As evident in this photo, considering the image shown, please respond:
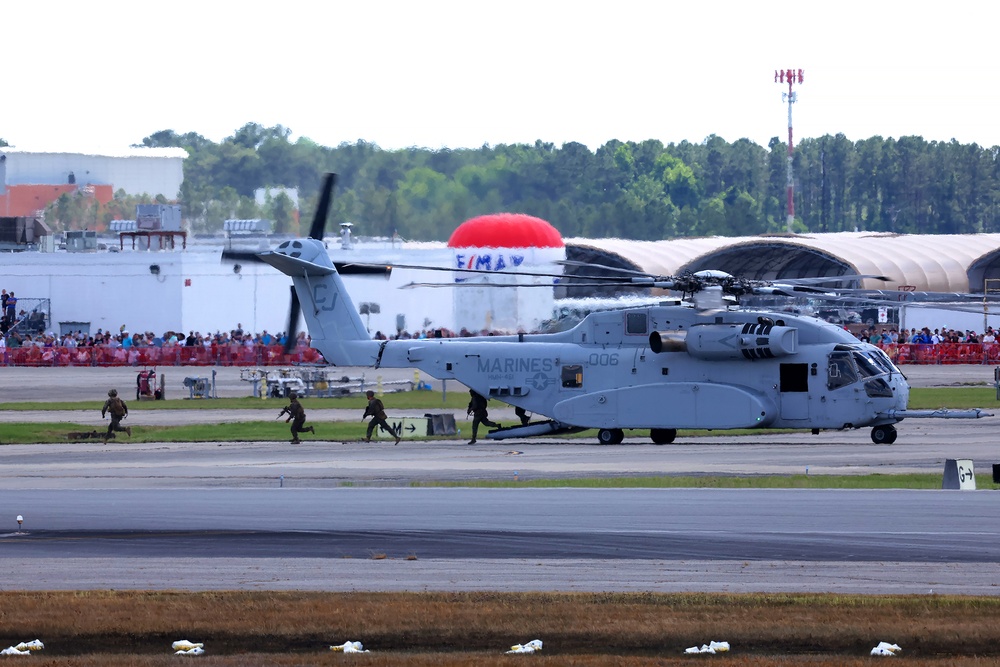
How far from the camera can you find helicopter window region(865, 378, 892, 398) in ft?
94.6

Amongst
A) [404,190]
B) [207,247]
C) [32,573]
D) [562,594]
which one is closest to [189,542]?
[32,573]

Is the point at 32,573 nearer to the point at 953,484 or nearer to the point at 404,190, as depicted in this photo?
the point at 953,484

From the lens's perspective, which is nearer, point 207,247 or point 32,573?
point 32,573

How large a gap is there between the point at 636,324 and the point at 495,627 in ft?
60.0

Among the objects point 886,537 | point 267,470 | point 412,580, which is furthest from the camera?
point 267,470

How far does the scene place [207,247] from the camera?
221 ft

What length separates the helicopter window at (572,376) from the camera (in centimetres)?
A: 3112

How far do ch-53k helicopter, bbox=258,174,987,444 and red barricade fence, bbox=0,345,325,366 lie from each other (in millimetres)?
27774

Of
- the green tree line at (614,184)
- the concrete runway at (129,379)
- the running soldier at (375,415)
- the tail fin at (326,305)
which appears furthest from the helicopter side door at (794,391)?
the green tree line at (614,184)

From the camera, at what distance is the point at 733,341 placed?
2941 centimetres

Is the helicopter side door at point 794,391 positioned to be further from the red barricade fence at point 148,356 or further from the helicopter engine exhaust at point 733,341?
the red barricade fence at point 148,356

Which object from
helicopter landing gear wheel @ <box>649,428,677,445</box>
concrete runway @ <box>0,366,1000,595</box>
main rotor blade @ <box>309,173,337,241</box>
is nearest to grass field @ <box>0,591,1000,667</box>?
concrete runway @ <box>0,366,1000,595</box>

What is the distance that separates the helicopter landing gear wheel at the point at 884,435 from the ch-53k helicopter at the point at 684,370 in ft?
0.07

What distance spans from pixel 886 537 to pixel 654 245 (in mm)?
65101
